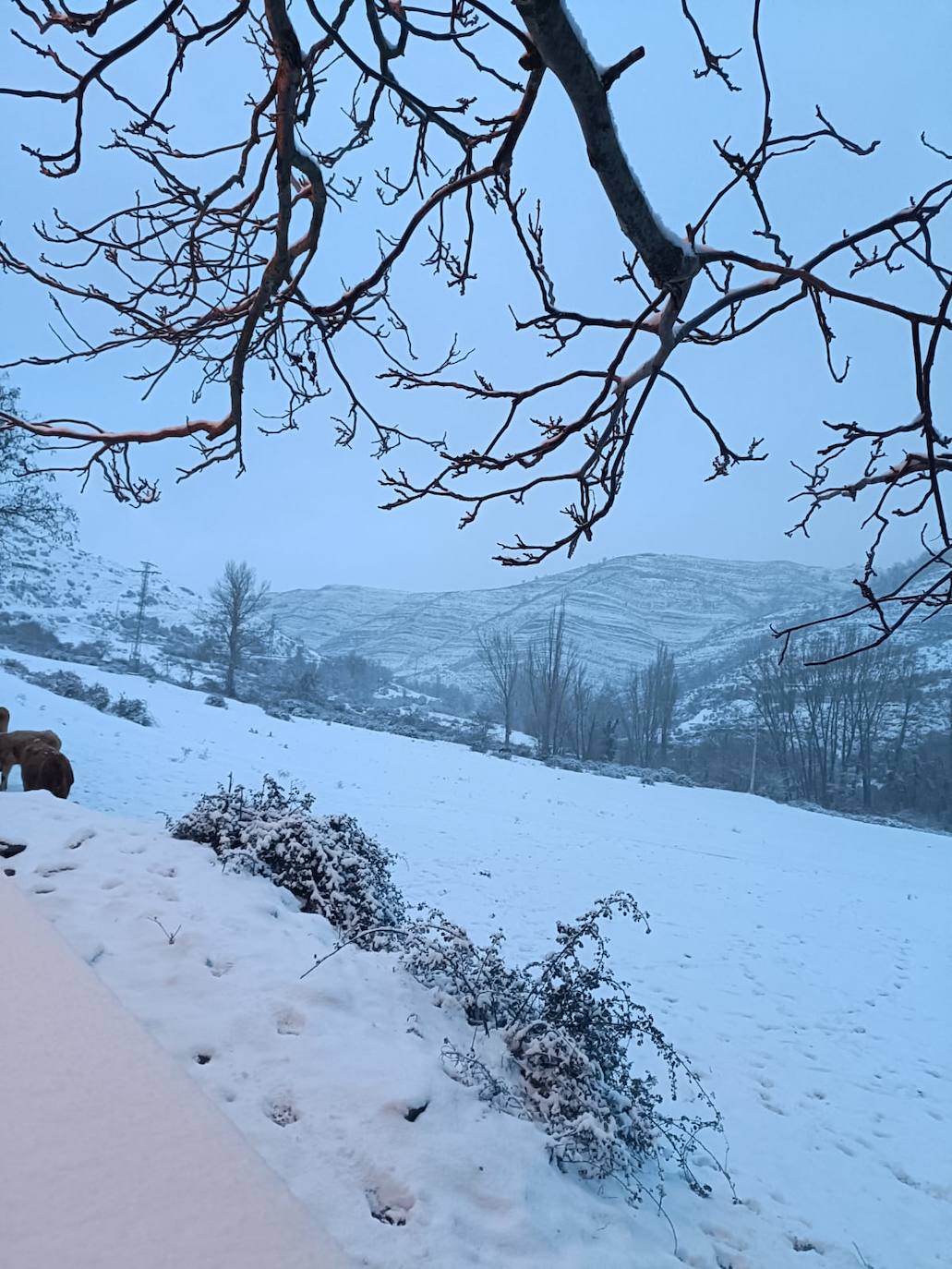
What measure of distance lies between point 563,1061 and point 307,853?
2124 millimetres

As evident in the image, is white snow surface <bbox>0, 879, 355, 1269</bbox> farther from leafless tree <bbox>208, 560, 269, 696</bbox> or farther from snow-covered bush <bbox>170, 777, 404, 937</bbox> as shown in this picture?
leafless tree <bbox>208, 560, 269, 696</bbox>

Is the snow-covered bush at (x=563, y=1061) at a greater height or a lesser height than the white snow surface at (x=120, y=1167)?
lesser

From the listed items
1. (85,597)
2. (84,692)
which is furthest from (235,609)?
(85,597)

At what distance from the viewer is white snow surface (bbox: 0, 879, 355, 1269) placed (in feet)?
3.82

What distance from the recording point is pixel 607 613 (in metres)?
90.2

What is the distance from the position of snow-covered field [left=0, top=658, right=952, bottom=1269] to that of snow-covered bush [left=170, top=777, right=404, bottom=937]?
0.23 meters

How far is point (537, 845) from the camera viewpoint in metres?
10.6

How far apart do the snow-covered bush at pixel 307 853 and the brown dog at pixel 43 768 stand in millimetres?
2587

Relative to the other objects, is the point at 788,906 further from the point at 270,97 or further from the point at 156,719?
the point at 156,719

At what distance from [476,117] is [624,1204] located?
3773 mm

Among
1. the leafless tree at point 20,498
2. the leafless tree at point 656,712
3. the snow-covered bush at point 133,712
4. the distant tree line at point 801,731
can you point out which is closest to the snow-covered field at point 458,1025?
the leafless tree at point 20,498

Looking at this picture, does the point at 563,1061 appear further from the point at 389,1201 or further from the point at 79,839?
the point at 79,839

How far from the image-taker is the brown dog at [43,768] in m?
6.46

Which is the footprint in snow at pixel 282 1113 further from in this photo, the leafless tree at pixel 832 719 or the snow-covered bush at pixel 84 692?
the leafless tree at pixel 832 719
